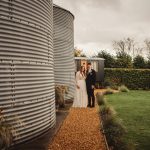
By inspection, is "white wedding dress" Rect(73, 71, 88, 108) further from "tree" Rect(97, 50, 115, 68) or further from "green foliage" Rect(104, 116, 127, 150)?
"tree" Rect(97, 50, 115, 68)

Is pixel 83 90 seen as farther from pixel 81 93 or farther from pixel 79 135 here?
pixel 79 135

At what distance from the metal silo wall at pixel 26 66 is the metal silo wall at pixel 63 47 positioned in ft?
17.2

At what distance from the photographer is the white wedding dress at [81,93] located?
44.4 feet

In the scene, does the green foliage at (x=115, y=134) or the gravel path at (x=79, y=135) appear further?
the green foliage at (x=115, y=134)

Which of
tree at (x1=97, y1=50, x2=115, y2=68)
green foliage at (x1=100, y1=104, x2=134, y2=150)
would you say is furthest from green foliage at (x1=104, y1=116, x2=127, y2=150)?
tree at (x1=97, y1=50, x2=115, y2=68)

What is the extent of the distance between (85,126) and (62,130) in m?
0.87

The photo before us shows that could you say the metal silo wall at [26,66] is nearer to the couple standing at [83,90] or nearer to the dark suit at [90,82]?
the dark suit at [90,82]

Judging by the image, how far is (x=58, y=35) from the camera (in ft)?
45.1

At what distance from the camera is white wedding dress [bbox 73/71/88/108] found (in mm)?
13539

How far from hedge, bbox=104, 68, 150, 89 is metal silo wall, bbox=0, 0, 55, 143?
21.4 m

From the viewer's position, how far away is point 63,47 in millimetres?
14281

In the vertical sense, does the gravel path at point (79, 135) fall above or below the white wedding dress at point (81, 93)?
below

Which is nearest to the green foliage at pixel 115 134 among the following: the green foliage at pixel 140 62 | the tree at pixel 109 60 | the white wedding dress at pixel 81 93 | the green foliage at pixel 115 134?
the green foliage at pixel 115 134

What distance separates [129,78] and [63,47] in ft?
53.8
